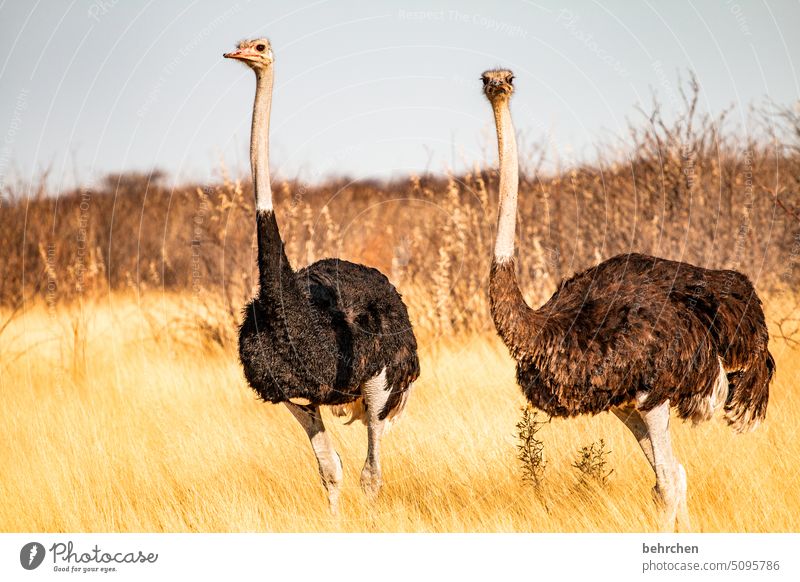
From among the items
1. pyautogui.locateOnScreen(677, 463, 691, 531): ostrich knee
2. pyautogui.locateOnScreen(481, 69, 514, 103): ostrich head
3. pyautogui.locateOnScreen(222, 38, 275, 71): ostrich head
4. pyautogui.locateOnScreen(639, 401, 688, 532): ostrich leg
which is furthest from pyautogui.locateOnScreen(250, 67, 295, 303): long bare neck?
pyautogui.locateOnScreen(677, 463, 691, 531): ostrich knee

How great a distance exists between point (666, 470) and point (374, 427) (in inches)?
63.9

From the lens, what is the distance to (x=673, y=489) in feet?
16.6

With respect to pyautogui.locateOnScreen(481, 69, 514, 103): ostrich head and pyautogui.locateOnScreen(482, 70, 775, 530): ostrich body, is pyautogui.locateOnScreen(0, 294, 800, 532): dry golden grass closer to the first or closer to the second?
pyautogui.locateOnScreen(482, 70, 775, 530): ostrich body

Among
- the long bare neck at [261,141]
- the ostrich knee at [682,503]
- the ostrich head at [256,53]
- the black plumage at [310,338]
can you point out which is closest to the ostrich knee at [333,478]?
→ the black plumage at [310,338]

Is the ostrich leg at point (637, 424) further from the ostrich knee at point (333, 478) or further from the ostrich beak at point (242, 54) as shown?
the ostrich beak at point (242, 54)

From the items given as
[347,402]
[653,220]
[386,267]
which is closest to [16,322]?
[386,267]

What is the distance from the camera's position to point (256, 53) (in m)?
5.18

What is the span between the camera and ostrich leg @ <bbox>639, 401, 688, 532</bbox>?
4.93m

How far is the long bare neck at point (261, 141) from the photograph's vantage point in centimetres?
505

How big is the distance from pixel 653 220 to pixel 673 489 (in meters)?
4.52

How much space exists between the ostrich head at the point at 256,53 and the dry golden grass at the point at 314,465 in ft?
7.87

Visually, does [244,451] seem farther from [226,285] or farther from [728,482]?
[226,285]

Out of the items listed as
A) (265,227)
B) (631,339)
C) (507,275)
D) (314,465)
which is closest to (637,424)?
(631,339)

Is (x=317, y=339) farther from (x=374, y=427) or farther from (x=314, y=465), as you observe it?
(x=314, y=465)
